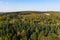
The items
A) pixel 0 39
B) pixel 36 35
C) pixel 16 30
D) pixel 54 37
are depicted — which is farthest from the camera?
pixel 16 30

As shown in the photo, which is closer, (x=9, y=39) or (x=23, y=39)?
(x=9, y=39)

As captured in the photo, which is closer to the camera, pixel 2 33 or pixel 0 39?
pixel 0 39

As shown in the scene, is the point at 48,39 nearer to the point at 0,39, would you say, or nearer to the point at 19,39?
the point at 19,39

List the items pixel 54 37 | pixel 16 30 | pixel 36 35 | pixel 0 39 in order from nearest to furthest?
1. pixel 0 39
2. pixel 54 37
3. pixel 36 35
4. pixel 16 30

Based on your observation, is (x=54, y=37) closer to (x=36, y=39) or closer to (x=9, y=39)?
(x=36, y=39)

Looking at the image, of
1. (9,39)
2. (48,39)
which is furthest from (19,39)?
(48,39)

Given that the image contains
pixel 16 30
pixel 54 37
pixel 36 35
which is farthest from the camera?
pixel 16 30

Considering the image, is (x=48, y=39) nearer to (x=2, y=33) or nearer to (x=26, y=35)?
(x=26, y=35)

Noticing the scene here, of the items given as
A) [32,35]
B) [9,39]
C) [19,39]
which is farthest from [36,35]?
[9,39]
